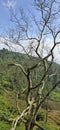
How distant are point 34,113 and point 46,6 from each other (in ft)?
15.8

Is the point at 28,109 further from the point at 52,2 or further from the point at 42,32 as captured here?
the point at 52,2

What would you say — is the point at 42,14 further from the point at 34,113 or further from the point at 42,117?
the point at 42,117

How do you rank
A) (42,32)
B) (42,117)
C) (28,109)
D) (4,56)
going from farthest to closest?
(4,56), (42,117), (42,32), (28,109)

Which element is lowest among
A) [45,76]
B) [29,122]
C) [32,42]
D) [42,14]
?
[29,122]

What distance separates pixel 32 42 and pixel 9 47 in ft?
3.72

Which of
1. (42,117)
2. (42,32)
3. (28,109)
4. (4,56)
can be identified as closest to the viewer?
(28,109)

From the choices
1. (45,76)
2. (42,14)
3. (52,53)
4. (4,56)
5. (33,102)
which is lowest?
(33,102)

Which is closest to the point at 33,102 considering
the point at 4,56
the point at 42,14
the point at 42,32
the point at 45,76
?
the point at 45,76

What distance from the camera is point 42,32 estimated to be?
39.5 feet

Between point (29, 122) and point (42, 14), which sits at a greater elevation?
point (42, 14)

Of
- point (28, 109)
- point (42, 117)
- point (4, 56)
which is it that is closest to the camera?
point (28, 109)

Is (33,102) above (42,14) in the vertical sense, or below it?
below

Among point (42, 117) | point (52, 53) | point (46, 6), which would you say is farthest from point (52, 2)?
point (42, 117)

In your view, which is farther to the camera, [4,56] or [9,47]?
[4,56]
